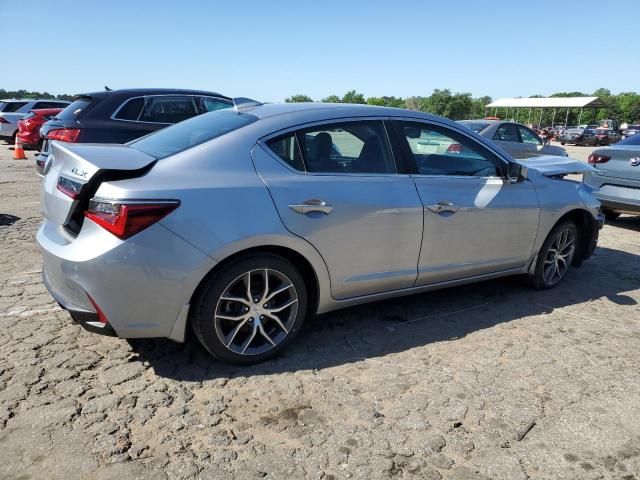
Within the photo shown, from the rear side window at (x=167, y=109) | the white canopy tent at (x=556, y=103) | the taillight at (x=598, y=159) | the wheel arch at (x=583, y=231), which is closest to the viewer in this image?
the wheel arch at (x=583, y=231)

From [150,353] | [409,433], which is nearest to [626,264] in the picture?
[409,433]

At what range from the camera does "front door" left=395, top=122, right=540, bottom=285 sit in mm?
3740

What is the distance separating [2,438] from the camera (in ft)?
8.02

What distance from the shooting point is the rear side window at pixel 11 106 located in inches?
745

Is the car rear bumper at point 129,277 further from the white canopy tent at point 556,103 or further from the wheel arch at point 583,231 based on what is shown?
the white canopy tent at point 556,103

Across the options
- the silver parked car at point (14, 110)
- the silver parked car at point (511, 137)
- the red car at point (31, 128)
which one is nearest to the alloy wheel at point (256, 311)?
the silver parked car at point (511, 137)

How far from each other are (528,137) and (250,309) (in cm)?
1147

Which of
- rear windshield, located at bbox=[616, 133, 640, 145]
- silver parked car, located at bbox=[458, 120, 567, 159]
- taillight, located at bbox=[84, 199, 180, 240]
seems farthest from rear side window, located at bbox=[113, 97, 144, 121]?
rear windshield, located at bbox=[616, 133, 640, 145]

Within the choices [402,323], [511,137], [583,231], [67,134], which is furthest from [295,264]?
[511,137]

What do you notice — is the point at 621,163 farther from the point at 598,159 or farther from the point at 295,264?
the point at 295,264

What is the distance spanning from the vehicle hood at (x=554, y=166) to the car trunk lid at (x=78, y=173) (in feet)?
11.2

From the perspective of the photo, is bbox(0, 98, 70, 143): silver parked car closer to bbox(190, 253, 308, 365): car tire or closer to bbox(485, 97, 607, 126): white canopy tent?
bbox(190, 253, 308, 365): car tire

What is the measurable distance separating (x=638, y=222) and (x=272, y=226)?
26.5ft

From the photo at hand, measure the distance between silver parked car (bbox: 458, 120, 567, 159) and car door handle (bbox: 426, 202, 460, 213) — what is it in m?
8.51
